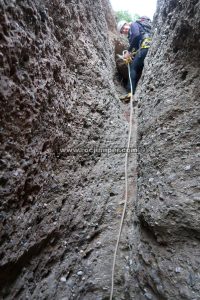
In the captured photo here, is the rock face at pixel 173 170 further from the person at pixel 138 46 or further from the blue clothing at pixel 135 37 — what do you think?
the blue clothing at pixel 135 37

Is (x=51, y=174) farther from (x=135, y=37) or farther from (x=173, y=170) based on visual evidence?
(x=135, y=37)

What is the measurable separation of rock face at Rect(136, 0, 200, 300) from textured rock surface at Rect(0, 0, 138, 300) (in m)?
0.22

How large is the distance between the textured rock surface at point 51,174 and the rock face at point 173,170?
217 millimetres

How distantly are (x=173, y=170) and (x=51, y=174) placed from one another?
3.01 ft

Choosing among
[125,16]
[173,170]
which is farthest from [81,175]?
[125,16]

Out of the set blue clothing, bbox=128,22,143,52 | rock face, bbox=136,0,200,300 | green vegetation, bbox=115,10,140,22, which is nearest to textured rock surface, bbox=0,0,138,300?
rock face, bbox=136,0,200,300

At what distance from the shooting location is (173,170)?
1590mm

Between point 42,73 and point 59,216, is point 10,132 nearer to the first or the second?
point 42,73

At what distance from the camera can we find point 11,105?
1.33 metres

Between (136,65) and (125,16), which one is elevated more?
(125,16)

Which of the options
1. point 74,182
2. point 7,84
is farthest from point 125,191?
point 7,84

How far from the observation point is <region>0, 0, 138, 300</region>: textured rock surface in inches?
51.0

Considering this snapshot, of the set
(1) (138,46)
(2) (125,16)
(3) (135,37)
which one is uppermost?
(2) (125,16)

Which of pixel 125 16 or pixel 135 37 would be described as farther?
pixel 125 16
